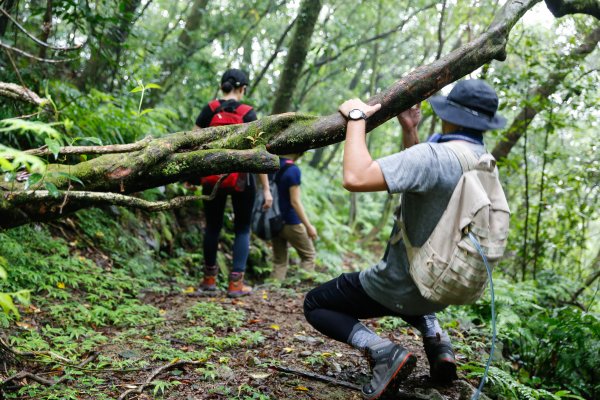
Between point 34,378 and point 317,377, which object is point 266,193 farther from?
point 34,378

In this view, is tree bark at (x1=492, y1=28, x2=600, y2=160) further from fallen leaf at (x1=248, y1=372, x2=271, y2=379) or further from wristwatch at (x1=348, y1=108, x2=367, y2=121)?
fallen leaf at (x1=248, y1=372, x2=271, y2=379)

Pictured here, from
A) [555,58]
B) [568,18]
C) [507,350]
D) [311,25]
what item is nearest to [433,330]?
[507,350]

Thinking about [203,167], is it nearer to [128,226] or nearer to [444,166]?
[444,166]

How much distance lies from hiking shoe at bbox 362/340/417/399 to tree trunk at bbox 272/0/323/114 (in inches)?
226

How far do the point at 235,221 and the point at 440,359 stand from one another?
3.12 metres

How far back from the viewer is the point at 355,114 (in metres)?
2.98

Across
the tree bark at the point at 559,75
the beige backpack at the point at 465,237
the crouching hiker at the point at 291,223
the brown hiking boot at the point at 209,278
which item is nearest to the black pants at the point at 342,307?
the beige backpack at the point at 465,237

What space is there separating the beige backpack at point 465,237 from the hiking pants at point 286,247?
14.5 feet

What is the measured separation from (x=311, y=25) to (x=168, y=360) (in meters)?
6.28

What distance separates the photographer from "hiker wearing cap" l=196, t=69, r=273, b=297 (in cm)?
542

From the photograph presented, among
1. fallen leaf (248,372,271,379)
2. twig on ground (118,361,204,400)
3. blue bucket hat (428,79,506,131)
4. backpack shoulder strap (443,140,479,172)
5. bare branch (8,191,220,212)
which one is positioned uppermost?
blue bucket hat (428,79,506,131)

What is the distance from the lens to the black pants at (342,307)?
340 centimetres

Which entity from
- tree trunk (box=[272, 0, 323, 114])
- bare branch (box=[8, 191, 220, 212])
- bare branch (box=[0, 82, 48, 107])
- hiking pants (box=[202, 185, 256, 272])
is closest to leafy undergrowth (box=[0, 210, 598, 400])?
hiking pants (box=[202, 185, 256, 272])

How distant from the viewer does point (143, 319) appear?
446cm
